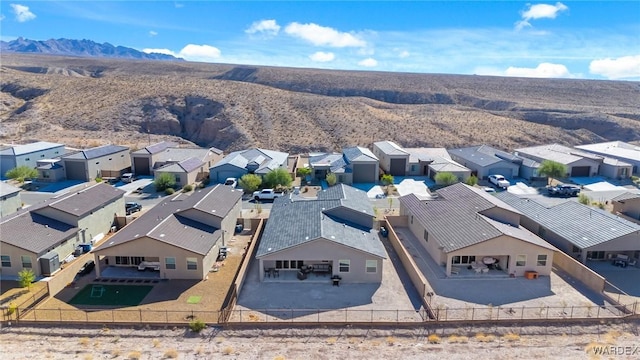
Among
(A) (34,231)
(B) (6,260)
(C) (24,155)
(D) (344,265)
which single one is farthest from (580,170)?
(C) (24,155)

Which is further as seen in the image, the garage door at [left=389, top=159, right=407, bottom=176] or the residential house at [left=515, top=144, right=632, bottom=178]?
the garage door at [left=389, top=159, right=407, bottom=176]

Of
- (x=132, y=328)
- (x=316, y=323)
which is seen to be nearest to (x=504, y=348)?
(x=316, y=323)

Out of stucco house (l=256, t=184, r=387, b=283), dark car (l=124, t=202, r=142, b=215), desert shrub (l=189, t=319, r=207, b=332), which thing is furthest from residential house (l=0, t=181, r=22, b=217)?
desert shrub (l=189, t=319, r=207, b=332)

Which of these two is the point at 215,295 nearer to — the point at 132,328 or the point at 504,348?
the point at 132,328

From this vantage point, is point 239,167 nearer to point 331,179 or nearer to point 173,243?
point 331,179

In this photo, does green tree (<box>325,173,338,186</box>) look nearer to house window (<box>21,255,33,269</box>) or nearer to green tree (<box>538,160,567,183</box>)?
green tree (<box>538,160,567,183</box>)
